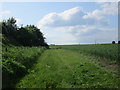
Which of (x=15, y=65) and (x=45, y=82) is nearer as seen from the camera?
(x=45, y=82)

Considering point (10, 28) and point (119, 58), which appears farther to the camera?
point (10, 28)

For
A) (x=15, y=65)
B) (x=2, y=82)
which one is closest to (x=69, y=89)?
(x=2, y=82)

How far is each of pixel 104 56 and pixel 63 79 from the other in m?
11.1

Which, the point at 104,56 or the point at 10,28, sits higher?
the point at 10,28

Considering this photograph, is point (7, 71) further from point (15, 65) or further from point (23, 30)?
Result: point (23, 30)

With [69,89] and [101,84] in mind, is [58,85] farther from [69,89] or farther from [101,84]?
[101,84]

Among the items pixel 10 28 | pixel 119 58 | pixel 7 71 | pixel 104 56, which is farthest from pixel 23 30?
pixel 7 71

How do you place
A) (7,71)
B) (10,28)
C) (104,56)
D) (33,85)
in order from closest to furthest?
(33,85)
(7,71)
(104,56)
(10,28)

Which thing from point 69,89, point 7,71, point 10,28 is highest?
point 10,28

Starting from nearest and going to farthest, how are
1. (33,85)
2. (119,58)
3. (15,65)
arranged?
(33,85)
(15,65)
(119,58)

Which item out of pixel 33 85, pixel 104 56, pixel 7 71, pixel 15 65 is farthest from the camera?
pixel 104 56

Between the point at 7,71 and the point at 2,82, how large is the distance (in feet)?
2.62

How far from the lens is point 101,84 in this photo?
24.3ft

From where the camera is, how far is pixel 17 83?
7.64 metres
